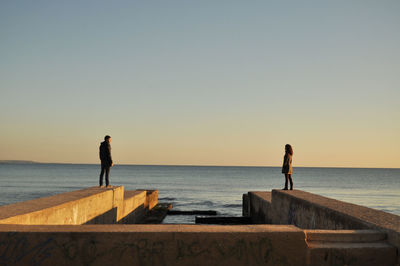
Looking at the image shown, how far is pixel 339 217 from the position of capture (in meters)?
6.42

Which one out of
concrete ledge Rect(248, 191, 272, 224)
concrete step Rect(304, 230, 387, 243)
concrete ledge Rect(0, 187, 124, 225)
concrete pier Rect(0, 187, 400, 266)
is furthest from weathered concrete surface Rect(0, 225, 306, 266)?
concrete ledge Rect(248, 191, 272, 224)

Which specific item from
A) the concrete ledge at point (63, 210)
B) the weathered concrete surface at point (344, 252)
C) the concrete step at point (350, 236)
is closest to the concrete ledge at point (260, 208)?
the concrete ledge at point (63, 210)

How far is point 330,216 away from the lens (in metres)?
6.83

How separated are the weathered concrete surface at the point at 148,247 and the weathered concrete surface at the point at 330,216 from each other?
0.75 metres

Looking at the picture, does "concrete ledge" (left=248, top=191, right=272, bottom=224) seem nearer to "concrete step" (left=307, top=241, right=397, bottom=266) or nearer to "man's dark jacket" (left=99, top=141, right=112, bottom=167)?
"man's dark jacket" (left=99, top=141, right=112, bottom=167)

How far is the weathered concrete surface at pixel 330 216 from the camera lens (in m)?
4.93

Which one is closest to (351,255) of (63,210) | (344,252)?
(344,252)

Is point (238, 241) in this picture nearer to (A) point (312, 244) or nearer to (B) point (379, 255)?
(A) point (312, 244)

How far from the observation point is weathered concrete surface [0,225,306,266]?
4.36m

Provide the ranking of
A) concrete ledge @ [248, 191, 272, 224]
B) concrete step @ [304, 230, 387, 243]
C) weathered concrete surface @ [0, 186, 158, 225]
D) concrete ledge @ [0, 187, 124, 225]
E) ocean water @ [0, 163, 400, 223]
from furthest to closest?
ocean water @ [0, 163, 400, 223] < concrete ledge @ [248, 191, 272, 224] < weathered concrete surface @ [0, 186, 158, 225] < concrete ledge @ [0, 187, 124, 225] < concrete step @ [304, 230, 387, 243]

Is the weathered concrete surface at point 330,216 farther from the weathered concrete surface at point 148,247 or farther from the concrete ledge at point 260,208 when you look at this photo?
the weathered concrete surface at point 148,247

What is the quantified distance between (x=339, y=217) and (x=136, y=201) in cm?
1150

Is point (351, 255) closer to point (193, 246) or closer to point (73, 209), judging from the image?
point (193, 246)

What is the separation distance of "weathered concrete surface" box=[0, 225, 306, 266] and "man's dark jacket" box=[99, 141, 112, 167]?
23.8 ft
